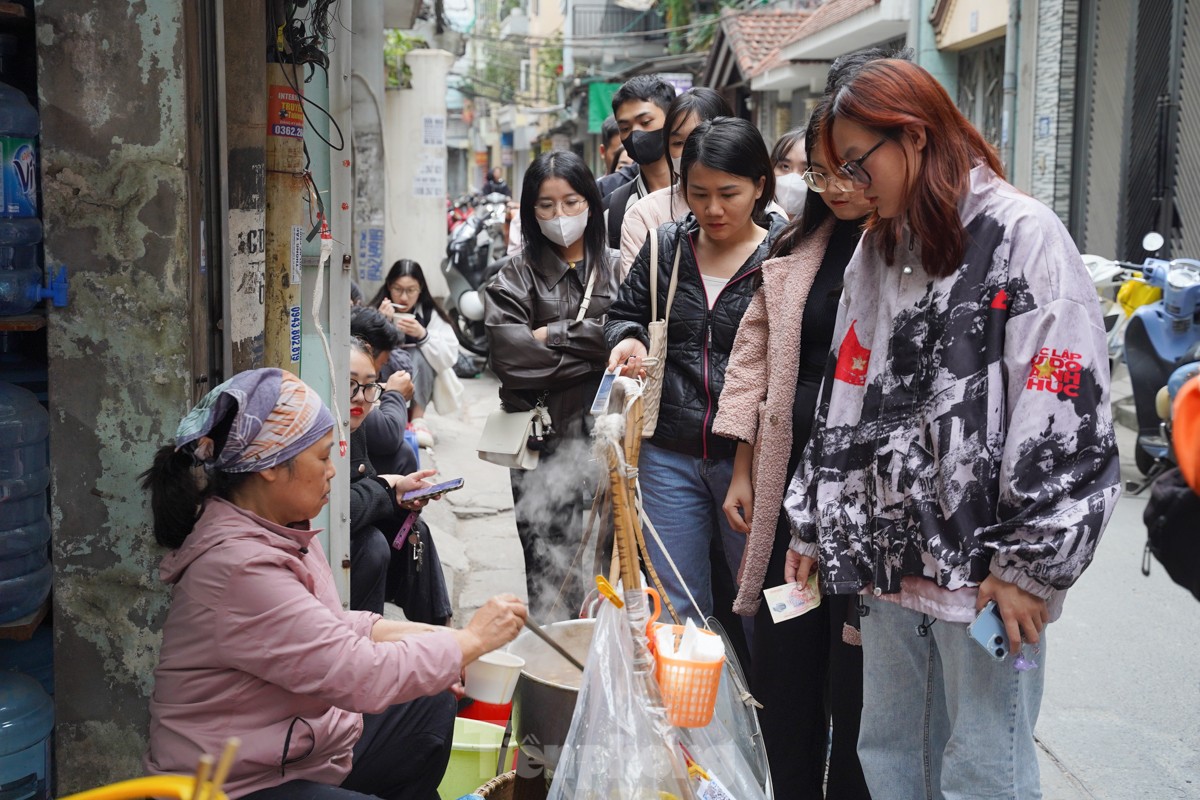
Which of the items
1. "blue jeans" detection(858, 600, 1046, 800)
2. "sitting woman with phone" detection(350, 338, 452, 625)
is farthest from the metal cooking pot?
"sitting woman with phone" detection(350, 338, 452, 625)

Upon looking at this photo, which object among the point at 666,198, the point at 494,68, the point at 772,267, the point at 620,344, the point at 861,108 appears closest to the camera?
the point at 861,108

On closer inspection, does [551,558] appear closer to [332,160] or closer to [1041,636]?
[332,160]

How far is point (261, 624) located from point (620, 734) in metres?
0.83

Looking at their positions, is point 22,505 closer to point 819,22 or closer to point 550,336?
point 550,336

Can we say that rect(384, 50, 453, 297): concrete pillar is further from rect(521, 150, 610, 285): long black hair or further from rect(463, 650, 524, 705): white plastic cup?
rect(463, 650, 524, 705): white plastic cup

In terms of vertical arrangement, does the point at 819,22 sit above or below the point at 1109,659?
above

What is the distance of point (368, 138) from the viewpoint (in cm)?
698

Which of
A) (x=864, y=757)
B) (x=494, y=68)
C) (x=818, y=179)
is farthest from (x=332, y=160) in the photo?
(x=494, y=68)

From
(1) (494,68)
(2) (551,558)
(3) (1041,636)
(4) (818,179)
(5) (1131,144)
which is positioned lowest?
(2) (551,558)

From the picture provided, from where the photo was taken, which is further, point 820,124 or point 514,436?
point 514,436

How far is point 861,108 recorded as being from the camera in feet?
7.93

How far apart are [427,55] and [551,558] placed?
1066 cm

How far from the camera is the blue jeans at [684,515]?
3602 mm

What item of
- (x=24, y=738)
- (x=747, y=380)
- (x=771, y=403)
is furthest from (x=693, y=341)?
(x=24, y=738)
